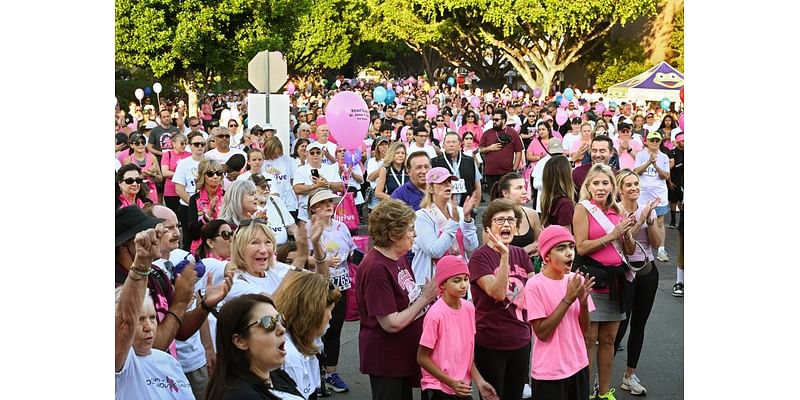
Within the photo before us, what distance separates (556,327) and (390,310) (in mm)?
887

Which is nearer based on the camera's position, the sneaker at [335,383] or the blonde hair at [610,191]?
the blonde hair at [610,191]

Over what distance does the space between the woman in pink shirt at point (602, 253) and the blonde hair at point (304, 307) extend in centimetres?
249

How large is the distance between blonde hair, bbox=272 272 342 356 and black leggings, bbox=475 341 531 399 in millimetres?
1610

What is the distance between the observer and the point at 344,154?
486 inches

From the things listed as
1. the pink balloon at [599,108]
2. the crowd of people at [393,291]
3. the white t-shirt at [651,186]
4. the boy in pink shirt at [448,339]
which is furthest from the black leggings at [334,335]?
the pink balloon at [599,108]

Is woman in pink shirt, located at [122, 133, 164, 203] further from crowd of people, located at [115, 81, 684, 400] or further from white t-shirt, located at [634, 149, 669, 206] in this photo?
white t-shirt, located at [634, 149, 669, 206]

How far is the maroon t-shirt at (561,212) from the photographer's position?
6.92 metres

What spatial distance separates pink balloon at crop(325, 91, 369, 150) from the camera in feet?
38.2

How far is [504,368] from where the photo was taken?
5.56 metres

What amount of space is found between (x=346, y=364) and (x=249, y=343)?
168 inches

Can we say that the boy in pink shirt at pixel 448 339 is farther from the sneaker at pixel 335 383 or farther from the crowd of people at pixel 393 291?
the sneaker at pixel 335 383

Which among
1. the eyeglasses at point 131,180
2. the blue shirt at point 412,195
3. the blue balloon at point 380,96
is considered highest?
the blue balloon at point 380,96

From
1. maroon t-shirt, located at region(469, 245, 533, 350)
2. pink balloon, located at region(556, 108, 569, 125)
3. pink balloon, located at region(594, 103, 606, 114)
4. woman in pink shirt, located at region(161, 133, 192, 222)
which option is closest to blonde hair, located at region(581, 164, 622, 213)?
maroon t-shirt, located at region(469, 245, 533, 350)

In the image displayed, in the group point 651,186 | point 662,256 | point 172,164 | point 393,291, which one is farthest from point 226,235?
point 662,256
